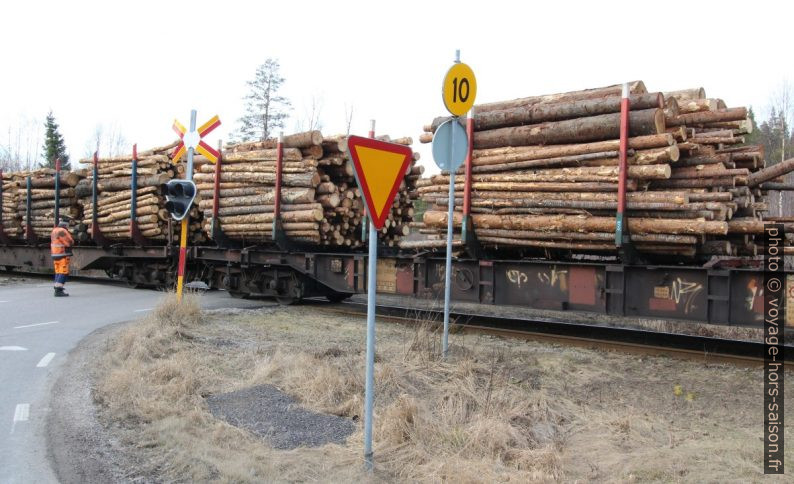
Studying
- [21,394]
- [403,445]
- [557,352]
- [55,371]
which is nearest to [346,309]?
[557,352]

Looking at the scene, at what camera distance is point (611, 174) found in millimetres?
8328

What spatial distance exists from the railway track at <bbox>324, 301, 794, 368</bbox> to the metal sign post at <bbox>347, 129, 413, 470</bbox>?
3549mm

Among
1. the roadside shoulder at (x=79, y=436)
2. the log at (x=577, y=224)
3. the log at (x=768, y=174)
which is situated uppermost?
the log at (x=768, y=174)

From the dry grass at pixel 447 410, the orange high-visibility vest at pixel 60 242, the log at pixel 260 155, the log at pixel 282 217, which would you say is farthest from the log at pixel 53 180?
the dry grass at pixel 447 410

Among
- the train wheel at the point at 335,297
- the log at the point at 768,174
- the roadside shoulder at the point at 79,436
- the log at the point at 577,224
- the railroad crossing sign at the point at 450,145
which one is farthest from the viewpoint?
the train wheel at the point at 335,297

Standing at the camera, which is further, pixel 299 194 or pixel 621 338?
pixel 299 194

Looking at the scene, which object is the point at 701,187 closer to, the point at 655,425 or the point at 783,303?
the point at 783,303

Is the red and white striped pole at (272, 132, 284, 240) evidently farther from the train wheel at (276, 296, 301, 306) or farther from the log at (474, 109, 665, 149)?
the log at (474, 109, 665, 149)

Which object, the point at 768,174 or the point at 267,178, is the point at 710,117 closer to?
the point at 768,174

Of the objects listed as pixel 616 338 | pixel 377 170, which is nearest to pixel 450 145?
pixel 377 170

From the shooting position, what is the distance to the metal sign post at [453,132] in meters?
7.19

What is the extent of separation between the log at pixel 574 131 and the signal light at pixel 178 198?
4632 millimetres

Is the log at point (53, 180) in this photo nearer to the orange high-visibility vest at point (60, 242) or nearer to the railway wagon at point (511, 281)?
the orange high-visibility vest at point (60, 242)

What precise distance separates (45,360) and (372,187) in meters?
5.77
